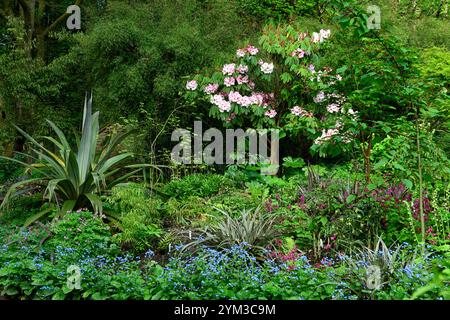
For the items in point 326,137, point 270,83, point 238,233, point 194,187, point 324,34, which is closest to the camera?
point 238,233

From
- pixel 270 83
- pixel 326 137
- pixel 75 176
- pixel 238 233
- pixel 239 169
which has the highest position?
pixel 270 83

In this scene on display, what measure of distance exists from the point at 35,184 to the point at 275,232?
2477 mm

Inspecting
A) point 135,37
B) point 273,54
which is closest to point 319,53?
point 273,54

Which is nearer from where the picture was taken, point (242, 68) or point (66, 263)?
point (66, 263)

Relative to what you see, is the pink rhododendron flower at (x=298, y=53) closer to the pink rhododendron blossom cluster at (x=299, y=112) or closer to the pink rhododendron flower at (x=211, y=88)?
the pink rhododendron blossom cluster at (x=299, y=112)

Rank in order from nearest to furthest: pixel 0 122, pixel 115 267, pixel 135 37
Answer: pixel 115 267, pixel 135 37, pixel 0 122

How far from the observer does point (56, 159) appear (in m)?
5.09

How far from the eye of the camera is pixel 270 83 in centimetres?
667

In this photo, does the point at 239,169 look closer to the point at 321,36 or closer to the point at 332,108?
the point at 332,108

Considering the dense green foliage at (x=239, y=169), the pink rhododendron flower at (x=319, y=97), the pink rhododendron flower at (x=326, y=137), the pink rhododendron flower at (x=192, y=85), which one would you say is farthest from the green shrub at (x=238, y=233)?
the pink rhododendron flower at (x=192, y=85)

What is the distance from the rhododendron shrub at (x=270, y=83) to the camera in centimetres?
628

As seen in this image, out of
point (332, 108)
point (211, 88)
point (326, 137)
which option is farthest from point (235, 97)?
point (326, 137)

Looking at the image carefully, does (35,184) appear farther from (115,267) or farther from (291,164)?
(291,164)

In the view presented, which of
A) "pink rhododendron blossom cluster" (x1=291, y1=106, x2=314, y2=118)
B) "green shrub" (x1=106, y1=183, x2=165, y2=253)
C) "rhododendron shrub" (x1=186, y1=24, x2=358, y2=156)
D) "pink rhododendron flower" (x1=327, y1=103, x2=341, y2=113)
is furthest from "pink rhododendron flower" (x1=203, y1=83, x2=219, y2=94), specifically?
"green shrub" (x1=106, y1=183, x2=165, y2=253)
